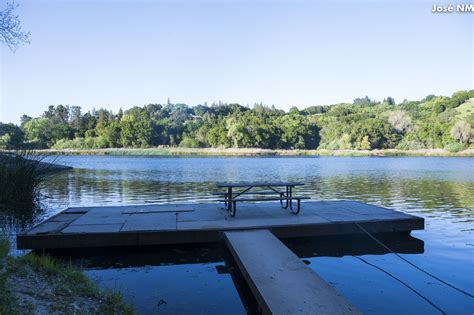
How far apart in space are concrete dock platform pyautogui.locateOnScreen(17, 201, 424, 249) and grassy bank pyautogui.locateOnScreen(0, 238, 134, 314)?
1.51 meters

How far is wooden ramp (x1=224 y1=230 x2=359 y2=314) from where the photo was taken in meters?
3.94

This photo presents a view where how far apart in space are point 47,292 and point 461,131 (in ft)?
237

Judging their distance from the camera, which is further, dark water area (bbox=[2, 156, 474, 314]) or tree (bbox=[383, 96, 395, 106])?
tree (bbox=[383, 96, 395, 106])

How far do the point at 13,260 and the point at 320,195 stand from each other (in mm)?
11665

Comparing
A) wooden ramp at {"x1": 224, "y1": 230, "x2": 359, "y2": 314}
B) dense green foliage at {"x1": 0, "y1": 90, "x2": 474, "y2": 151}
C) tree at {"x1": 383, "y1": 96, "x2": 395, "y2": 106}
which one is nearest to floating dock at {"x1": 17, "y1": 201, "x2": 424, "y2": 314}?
wooden ramp at {"x1": 224, "y1": 230, "x2": 359, "y2": 314}

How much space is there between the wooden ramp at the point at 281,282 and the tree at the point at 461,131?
69.0 m

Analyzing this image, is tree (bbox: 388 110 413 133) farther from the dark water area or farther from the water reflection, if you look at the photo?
the water reflection

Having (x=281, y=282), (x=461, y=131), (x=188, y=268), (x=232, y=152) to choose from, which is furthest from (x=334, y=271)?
(x=461, y=131)

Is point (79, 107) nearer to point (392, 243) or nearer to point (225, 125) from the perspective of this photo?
point (225, 125)

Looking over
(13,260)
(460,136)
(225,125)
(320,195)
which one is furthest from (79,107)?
(13,260)

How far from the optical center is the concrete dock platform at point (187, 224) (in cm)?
676

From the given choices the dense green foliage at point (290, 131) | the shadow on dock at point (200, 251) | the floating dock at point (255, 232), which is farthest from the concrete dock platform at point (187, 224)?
the dense green foliage at point (290, 131)

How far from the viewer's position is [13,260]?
4930mm

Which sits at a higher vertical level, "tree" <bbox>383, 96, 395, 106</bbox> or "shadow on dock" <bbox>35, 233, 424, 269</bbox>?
"tree" <bbox>383, 96, 395, 106</bbox>
